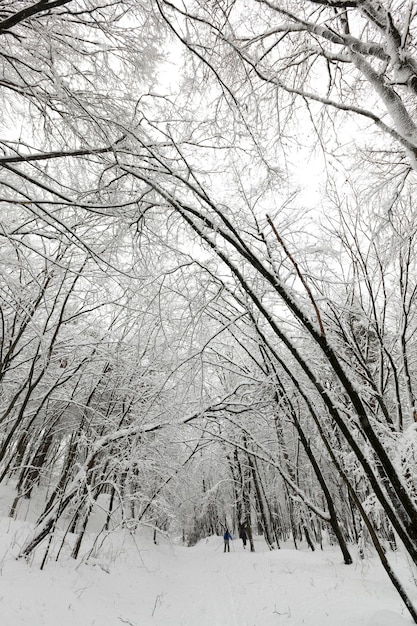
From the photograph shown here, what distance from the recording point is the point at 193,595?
8.22 m

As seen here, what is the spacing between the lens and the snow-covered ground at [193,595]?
14.1ft

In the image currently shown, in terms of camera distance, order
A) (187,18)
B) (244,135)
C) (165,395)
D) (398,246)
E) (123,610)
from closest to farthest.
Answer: (187,18)
(244,135)
(398,246)
(123,610)
(165,395)

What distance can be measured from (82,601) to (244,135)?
23.5 ft

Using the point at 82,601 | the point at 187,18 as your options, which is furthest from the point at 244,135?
the point at 82,601

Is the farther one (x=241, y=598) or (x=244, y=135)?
(x=241, y=598)

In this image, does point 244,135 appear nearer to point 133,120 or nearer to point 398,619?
point 133,120

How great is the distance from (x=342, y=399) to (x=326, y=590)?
389 centimetres

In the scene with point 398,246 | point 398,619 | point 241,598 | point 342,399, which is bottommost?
point 241,598

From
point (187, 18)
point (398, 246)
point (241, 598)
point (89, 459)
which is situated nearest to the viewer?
point (187, 18)

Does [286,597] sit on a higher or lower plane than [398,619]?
lower

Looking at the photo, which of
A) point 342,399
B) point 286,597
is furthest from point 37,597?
point 342,399

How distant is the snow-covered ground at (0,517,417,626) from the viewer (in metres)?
4.29

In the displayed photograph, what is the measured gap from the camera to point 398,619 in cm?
311

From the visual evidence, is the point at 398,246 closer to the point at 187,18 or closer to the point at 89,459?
the point at 187,18
